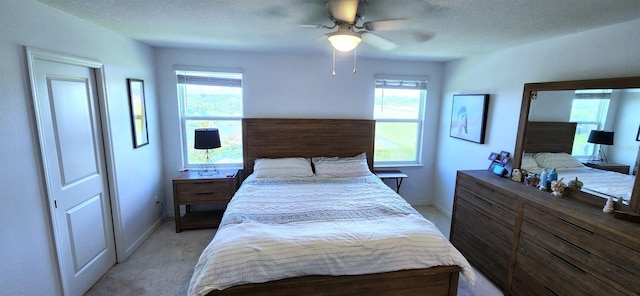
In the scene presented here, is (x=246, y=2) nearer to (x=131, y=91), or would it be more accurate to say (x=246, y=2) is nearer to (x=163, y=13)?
(x=163, y=13)

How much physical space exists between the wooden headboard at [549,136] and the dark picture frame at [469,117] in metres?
0.65

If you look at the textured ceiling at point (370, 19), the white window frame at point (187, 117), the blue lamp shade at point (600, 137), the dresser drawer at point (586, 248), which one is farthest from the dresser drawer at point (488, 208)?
the white window frame at point (187, 117)

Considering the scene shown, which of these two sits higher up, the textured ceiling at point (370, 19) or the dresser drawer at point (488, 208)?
the textured ceiling at point (370, 19)

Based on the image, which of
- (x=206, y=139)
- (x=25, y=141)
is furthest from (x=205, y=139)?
(x=25, y=141)

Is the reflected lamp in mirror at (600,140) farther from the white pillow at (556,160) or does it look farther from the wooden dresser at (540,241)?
the wooden dresser at (540,241)

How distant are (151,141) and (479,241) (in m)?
3.88

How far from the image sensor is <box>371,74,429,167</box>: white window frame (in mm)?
3873

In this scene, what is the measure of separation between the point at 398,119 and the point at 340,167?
1.34 meters

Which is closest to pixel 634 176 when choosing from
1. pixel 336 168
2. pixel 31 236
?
pixel 336 168

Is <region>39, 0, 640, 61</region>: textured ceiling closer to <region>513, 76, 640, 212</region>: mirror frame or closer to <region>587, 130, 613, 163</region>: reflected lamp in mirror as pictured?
<region>513, 76, 640, 212</region>: mirror frame

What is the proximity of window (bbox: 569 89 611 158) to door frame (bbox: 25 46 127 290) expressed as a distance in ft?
13.2

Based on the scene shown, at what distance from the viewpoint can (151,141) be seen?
3.29m

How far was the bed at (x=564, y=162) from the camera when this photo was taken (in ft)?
6.24

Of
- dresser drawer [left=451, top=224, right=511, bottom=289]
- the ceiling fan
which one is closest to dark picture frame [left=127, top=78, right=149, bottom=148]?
the ceiling fan
